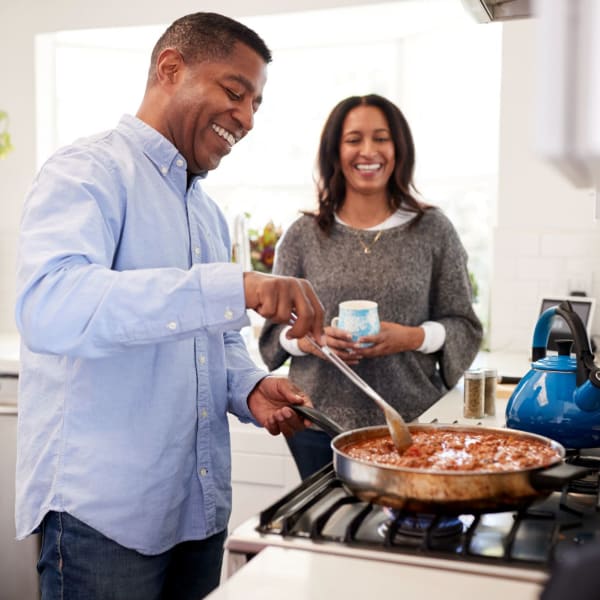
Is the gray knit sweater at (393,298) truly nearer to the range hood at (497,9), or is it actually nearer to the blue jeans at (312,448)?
the blue jeans at (312,448)

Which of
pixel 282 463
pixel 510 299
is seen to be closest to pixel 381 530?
pixel 282 463

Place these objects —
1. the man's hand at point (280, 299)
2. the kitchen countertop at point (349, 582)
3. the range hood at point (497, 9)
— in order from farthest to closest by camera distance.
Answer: the range hood at point (497, 9) → the man's hand at point (280, 299) → the kitchen countertop at point (349, 582)

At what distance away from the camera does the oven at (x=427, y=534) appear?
3.63 ft

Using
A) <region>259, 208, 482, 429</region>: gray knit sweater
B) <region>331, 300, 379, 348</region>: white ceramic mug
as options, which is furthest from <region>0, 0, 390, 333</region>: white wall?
<region>331, 300, 379, 348</region>: white ceramic mug

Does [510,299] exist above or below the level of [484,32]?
below

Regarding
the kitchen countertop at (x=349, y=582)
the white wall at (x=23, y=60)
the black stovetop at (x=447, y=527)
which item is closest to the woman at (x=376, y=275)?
the black stovetop at (x=447, y=527)

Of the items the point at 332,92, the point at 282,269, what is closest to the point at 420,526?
the point at 282,269

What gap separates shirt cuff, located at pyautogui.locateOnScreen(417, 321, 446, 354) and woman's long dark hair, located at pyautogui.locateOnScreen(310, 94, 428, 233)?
0.42 metres

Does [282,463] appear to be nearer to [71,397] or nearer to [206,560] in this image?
[206,560]

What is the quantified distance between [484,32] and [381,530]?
3019mm

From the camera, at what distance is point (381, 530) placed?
1.25 meters

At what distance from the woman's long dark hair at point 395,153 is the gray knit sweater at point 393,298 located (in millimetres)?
100

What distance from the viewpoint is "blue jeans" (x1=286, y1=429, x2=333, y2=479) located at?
2514mm

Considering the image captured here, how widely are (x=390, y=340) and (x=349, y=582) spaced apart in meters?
1.43
